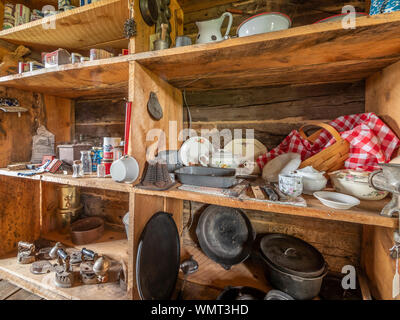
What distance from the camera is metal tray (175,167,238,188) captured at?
0.72 metres

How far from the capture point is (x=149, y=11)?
813 mm

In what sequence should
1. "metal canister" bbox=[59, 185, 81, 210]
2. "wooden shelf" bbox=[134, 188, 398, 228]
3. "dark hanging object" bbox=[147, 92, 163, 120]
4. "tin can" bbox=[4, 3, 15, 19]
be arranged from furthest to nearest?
"metal canister" bbox=[59, 185, 81, 210] < "tin can" bbox=[4, 3, 15, 19] < "dark hanging object" bbox=[147, 92, 163, 120] < "wooden shelf" bbox=[134, 188, 398, 228]

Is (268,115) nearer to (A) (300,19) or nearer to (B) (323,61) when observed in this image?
(B) (323,61)

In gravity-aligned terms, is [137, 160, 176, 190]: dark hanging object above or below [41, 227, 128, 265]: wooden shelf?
above

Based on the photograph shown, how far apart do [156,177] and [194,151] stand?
9.6 inches

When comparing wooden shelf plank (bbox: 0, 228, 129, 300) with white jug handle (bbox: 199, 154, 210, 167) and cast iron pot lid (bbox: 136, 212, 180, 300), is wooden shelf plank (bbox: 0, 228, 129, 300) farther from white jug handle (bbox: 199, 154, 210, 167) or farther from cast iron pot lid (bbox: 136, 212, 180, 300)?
white jug handle (bbox: 199, 154, 210, 167)

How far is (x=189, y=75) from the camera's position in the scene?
89cm

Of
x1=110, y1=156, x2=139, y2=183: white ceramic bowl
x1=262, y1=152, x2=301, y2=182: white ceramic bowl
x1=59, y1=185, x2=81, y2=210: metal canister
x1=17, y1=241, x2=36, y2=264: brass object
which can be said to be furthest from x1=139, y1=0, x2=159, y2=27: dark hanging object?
x1=17, y1=241, x2=36, y2=264: brass object

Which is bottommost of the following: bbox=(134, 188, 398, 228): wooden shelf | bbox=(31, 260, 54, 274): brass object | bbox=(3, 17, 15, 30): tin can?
bbox=(31, 260, 54, 274): brass object

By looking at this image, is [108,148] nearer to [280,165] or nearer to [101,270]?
[101,270]

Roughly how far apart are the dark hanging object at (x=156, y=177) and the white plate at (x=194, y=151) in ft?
0.43

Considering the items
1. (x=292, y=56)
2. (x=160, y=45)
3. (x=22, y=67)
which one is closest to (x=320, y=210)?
(x=292, y=56)

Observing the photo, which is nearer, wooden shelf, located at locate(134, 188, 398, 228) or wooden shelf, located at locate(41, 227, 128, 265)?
wooden shelf, located at locate(134, 188, 398, 228)

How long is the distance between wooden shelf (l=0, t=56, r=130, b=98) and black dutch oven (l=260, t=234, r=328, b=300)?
1115 mm
